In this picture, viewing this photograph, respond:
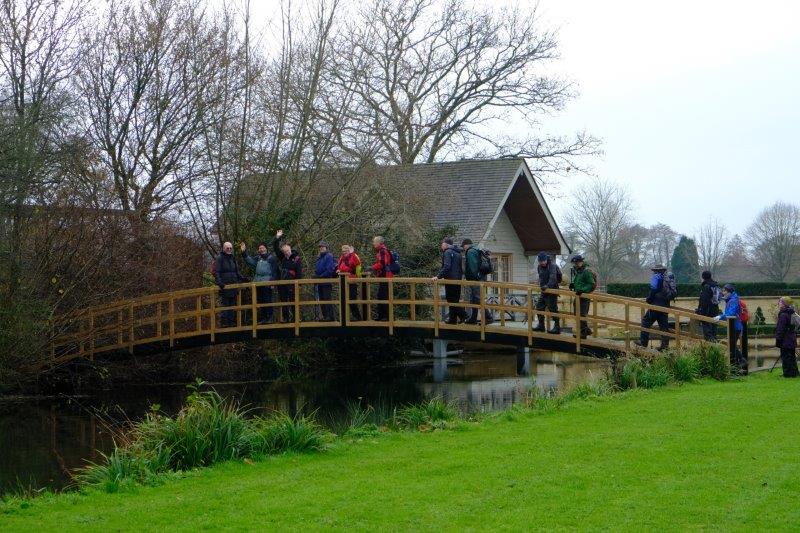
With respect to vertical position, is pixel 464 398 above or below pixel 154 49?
below

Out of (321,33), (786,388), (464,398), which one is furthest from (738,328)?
(321,33)

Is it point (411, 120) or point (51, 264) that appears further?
point (411, 120)

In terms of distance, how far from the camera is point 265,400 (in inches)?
867

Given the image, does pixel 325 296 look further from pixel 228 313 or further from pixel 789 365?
pixel 789 365

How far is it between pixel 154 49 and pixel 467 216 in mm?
11497

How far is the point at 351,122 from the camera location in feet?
101

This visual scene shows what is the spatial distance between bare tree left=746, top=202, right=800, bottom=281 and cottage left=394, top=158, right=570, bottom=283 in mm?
41201

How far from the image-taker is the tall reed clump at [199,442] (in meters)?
11.0

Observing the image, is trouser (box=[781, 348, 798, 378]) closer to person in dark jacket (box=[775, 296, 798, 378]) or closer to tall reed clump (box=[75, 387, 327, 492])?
person in dark jacket (box=[775, 296, 798, 378])

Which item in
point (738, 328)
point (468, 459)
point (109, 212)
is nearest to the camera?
point (468, 459)

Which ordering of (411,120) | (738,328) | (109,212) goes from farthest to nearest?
(411,120)
(109,212)
(738,328)

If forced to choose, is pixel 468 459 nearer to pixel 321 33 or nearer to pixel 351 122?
pixel 321 33

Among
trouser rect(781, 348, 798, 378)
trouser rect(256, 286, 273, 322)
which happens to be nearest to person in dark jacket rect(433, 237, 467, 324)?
trouser rect(256, 286, 273, 322)

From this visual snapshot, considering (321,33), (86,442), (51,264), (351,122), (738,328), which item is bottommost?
(86,442)
